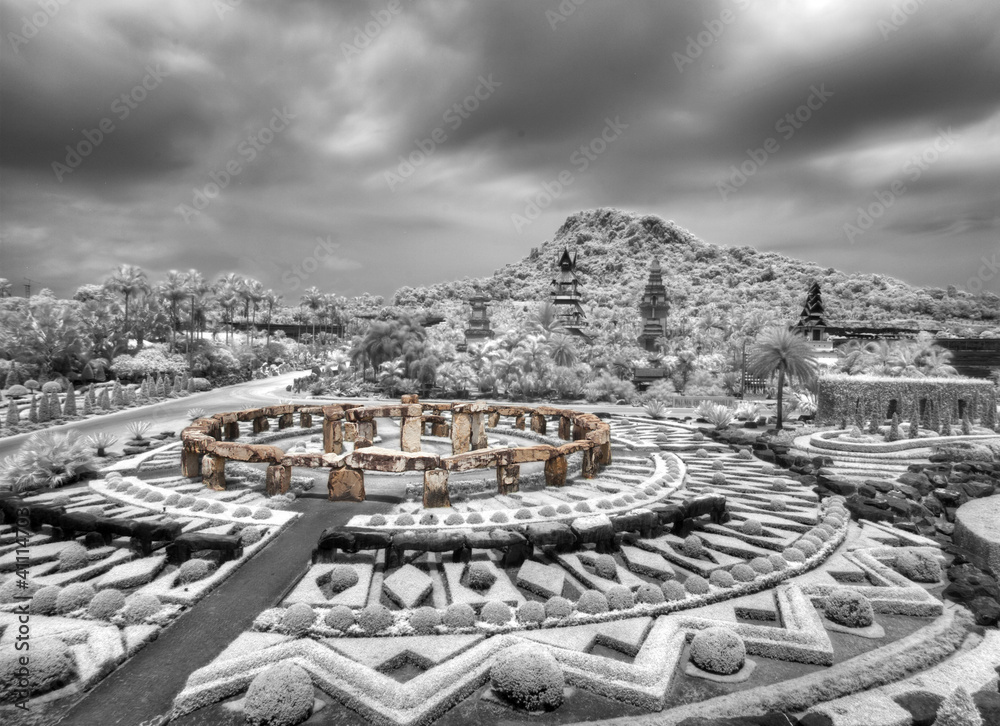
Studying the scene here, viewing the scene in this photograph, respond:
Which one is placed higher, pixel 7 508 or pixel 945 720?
pixel 7 508

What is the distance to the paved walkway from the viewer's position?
8438 mm

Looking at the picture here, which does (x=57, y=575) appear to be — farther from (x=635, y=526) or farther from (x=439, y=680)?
(x=635, y=526)

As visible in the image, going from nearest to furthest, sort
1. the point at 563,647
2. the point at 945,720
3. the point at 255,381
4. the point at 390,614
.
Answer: the point at 945,720 < the point at 563,647 < the point at 390,614 < the point at 255,381

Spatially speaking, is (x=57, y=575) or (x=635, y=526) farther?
(x=635, y=526)

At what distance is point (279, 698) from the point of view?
7.92 metres

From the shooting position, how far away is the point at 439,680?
353 inches

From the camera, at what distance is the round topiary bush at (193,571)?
495 inches

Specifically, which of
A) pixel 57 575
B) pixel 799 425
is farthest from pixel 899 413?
pixel 57 575

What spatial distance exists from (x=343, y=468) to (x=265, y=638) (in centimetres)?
806

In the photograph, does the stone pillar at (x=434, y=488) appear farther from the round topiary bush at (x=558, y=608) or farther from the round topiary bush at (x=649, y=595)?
the round topiary bush at (x=649, y=595)

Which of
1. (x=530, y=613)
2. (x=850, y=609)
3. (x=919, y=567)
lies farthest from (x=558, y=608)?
(x=919, y=567)

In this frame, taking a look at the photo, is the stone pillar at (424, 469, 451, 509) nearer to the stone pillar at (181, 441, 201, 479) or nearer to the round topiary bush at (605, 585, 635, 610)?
the round topiary bush at (605, 585, 635, 610)

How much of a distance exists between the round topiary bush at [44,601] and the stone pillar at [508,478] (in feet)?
39.8

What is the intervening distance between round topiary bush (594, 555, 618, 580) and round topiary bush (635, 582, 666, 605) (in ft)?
4.30
